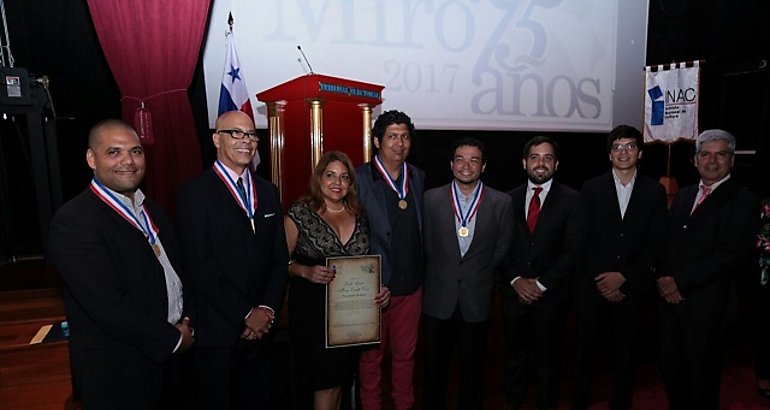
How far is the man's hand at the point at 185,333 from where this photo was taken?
1.68 m

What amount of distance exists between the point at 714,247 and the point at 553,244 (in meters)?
0.76

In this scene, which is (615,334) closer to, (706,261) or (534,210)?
(706,261)

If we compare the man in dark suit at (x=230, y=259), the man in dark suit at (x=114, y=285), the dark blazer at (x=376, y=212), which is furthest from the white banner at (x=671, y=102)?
the man in dark suit at (x=114, y=285)

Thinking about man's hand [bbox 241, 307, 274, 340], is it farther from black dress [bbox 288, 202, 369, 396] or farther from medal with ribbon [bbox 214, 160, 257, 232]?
medal with ribbon [bbox 214, 160, 257, 232]

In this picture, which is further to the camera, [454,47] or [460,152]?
[454,47]

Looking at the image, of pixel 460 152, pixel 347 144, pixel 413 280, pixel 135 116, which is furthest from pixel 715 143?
pixel 135 116

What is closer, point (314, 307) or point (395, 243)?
point (314, 307)

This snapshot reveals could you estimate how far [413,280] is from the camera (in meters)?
2.31

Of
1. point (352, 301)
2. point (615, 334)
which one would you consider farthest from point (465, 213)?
point (615, 334)

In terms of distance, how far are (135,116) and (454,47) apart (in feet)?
9.61

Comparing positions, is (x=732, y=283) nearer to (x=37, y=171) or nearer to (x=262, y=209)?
(x=262, y=209)

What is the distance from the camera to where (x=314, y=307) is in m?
2.13

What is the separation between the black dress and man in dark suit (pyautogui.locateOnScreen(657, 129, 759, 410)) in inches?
64.7

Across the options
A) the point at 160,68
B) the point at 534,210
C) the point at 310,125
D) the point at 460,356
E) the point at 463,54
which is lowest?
the point at 460,356
